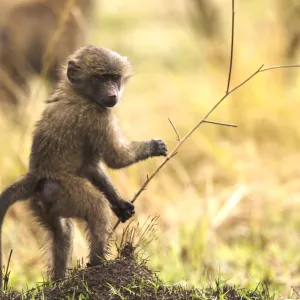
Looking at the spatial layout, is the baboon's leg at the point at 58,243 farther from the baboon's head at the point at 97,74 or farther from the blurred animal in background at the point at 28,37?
the blurred animal in background at the point at 28,37

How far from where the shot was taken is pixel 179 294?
323 cm

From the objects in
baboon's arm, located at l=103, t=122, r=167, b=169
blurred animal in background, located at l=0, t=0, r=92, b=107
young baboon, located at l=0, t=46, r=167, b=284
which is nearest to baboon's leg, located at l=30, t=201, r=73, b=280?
young baboon, located at l=0, t=46, r=167, b=284

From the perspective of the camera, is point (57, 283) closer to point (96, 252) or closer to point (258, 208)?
point (96, 252)

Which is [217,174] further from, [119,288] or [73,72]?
[119,288]

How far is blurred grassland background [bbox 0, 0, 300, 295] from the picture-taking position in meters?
5.12

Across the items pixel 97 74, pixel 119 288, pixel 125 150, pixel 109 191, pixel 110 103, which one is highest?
pixel 97 74

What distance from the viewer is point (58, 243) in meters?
3.54

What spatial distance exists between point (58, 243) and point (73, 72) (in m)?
0.79

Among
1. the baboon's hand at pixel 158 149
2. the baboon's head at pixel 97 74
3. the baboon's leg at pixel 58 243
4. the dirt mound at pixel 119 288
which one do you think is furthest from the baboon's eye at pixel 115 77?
the dirt mound at pixel 119 288

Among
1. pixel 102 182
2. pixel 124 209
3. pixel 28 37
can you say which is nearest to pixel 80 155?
pixel 102 182

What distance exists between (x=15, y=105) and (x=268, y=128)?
269 cm

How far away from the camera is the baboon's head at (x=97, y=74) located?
11.6ft

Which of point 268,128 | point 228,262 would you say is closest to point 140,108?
point 268,128

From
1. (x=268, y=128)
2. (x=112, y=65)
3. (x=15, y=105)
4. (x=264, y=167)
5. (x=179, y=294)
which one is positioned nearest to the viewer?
(x=179, y=294)
